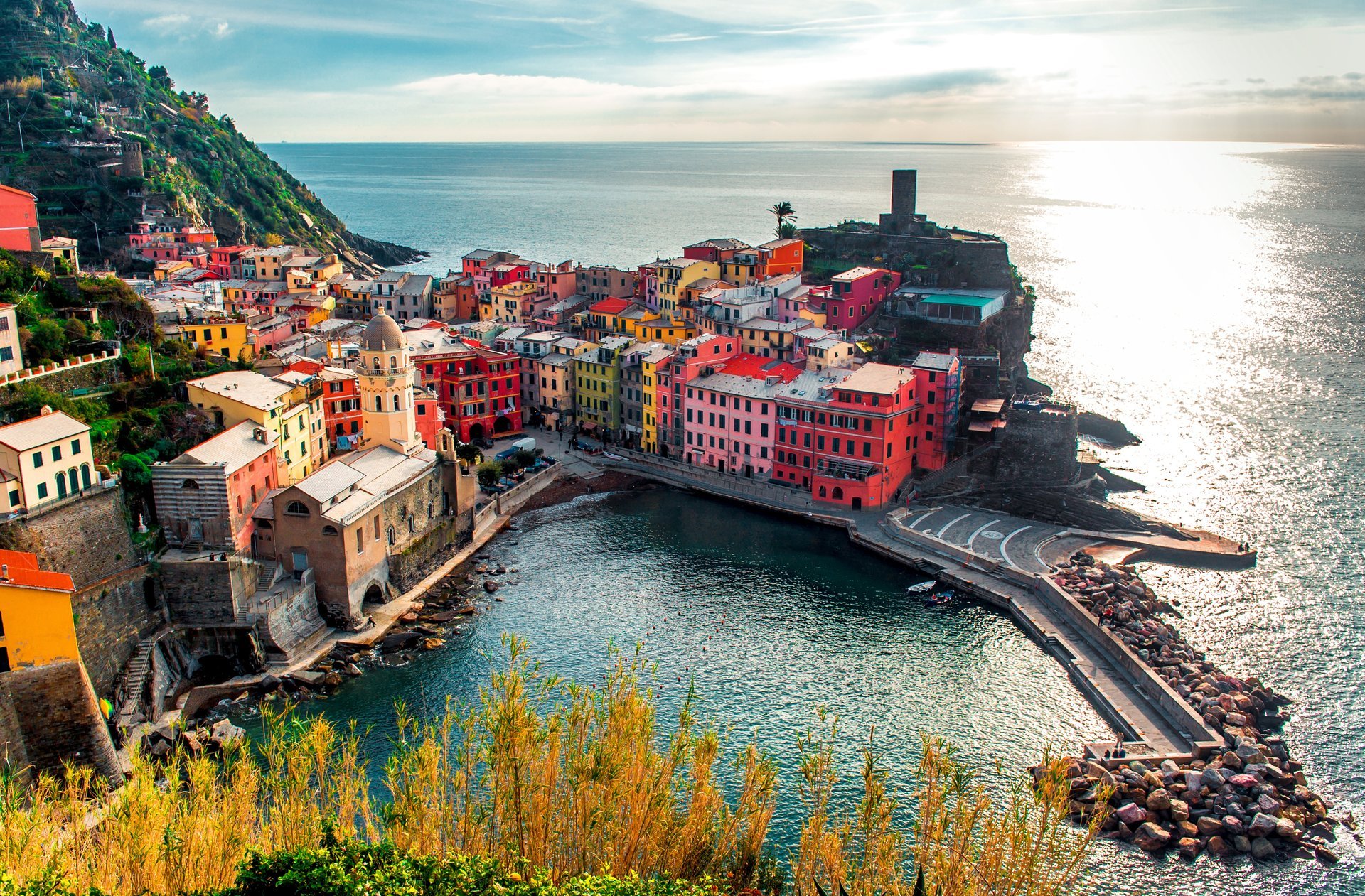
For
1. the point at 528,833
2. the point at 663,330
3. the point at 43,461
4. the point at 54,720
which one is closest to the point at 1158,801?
the point at 528,833

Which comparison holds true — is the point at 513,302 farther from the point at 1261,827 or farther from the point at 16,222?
the point at 1261,827

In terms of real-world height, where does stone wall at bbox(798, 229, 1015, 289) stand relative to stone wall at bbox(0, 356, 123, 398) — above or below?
above

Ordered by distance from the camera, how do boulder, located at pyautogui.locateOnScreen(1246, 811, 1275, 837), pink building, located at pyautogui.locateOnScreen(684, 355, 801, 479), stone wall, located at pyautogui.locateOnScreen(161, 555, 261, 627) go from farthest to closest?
1. pink building, located at pyautogui.locateOnScreen(684, 355, 801, 479)
2. stone wall, located at pyautogui.locateOnScreen(161, 555, 261, 627)
3. boulder, located at pyautogui.locateOnScreen(1246, 811, 1275, 837)

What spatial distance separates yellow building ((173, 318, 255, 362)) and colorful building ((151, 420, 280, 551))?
15.6 metres

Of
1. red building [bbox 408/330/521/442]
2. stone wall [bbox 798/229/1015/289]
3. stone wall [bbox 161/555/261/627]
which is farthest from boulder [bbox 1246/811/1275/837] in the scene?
stone wall [bbox 798/229/1015/289]

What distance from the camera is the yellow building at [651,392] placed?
6562 centimetres

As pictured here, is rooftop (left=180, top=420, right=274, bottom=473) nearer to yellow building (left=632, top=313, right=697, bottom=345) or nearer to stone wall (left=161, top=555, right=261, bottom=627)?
stone wall (left=161, top=555, right=261, bottom=627)

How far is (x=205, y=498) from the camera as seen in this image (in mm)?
41656

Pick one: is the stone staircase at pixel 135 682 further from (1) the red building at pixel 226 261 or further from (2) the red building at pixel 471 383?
(1) the red building at pixel 226 261

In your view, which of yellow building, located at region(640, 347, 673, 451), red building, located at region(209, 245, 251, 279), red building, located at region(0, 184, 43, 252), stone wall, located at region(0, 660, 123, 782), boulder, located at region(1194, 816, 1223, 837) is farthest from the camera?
red building, located at region(209, 245, 251, 279)

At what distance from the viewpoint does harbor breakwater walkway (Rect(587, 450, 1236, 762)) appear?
36688 mm

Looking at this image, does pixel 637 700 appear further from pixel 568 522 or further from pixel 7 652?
pixel 568 522

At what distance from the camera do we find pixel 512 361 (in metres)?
69.3

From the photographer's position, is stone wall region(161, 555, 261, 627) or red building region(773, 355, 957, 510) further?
red building region(773, 355, 957, 510)
